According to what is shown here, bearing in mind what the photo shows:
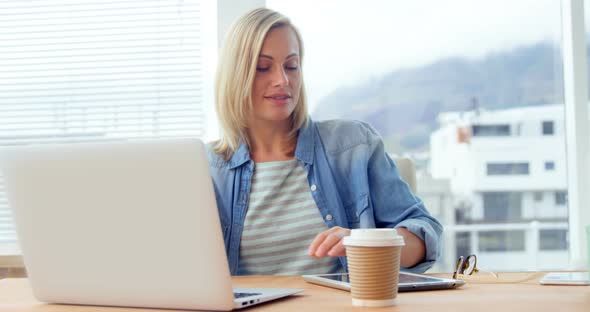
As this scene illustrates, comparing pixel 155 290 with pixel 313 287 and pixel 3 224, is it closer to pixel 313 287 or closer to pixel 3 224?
pixel 313 287

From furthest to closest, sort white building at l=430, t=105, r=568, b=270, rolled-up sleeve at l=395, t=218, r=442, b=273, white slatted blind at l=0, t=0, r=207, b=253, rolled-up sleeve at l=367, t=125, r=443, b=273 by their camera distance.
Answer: white building at l=430, t=105, r=568, b=270, white slatted blind at l=0, t=0, r=207, b=253, rolled-up sleeve at l=367, t=125, r=443, b=273, rolled-up sleeve at l=395, t=218, r=442, b=273

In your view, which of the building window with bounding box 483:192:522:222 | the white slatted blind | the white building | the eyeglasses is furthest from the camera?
the building window with bounding box 483:192:522:222

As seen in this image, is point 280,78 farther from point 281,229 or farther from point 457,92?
point 457,92

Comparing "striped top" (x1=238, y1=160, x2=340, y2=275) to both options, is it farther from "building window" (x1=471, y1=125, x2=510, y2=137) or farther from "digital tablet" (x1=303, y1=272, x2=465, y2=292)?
"building window" (x1=471, y1=125, x2=510, y2=137)

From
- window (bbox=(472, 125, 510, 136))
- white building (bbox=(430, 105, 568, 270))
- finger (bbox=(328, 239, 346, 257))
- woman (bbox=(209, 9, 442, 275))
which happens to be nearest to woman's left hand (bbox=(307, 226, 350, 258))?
finger (bbox=(328, 239, 346, 257))

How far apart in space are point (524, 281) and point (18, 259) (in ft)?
5.88

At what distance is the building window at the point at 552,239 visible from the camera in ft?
21.6

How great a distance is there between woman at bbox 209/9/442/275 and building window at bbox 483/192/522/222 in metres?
4.50

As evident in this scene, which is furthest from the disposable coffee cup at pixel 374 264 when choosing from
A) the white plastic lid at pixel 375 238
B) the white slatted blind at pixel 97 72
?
the white slatted blind at pixel 97 72

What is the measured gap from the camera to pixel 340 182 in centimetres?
192

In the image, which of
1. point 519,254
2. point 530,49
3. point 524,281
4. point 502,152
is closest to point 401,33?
point 530,49

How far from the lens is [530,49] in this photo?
18.5ft

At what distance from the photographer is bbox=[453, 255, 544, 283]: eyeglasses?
137 centimetres

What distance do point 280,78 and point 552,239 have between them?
534 centimetres
